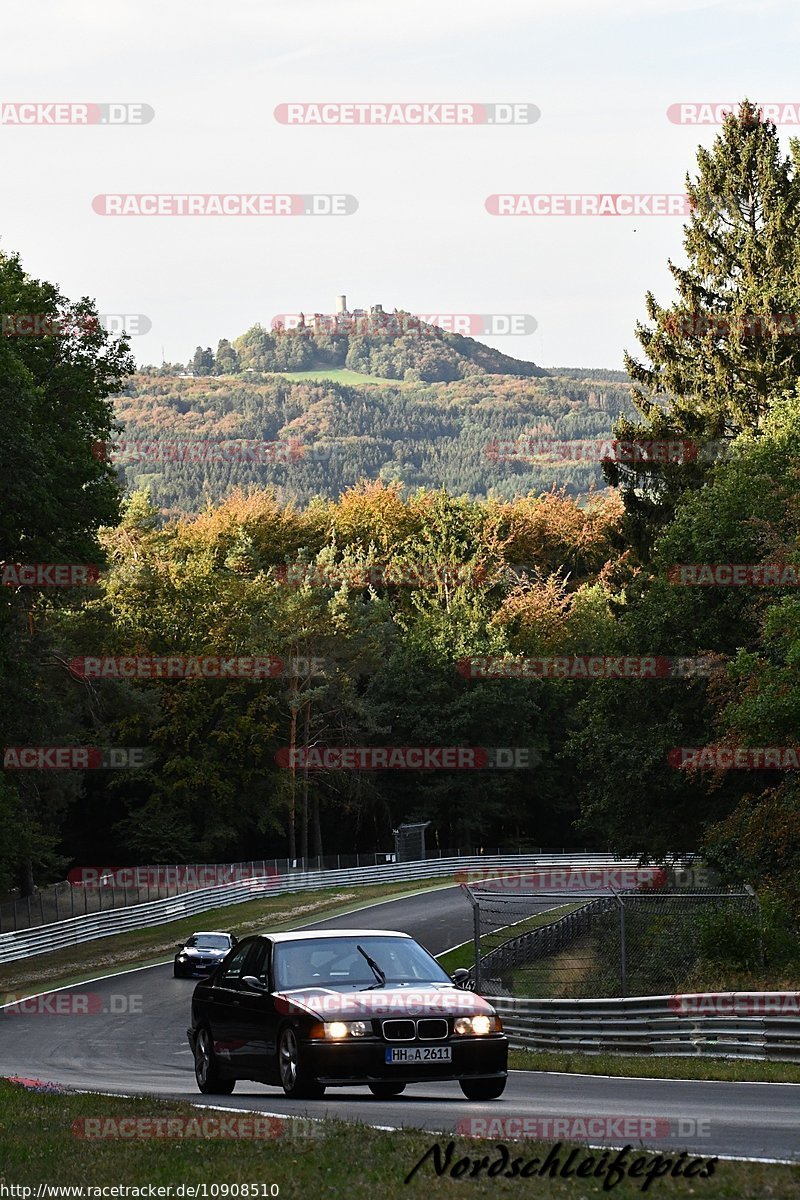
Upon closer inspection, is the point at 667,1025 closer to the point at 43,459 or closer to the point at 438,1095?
the point at 438,1095

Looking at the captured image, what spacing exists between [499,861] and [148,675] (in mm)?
20087

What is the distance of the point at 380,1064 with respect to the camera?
Result: 1265 cm

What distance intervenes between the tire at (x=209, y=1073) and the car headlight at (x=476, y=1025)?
3.03m

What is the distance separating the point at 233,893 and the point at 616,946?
3605 cm

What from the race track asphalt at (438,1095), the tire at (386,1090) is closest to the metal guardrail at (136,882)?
the race track asphalt at (438,1095)

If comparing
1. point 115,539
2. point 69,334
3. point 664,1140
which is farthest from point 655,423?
point 664,1140

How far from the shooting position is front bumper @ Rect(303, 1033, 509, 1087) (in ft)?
41.5

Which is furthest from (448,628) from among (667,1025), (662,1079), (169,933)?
(662,1079)

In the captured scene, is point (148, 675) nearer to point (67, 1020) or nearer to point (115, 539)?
point (115, 539)

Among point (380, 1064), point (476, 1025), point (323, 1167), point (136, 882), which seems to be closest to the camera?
point (323, 1167)

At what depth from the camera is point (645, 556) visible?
189 feet

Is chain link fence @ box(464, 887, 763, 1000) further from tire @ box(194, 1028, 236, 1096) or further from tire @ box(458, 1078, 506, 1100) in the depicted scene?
tire @ box(458, 1078, 506, 1100)

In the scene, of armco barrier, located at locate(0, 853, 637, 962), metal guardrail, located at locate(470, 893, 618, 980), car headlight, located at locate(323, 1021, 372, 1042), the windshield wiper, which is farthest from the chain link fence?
armco barrier, located at locate(0, 853, 637, 962)

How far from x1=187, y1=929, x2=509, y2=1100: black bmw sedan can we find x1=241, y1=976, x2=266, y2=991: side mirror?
13 mm
